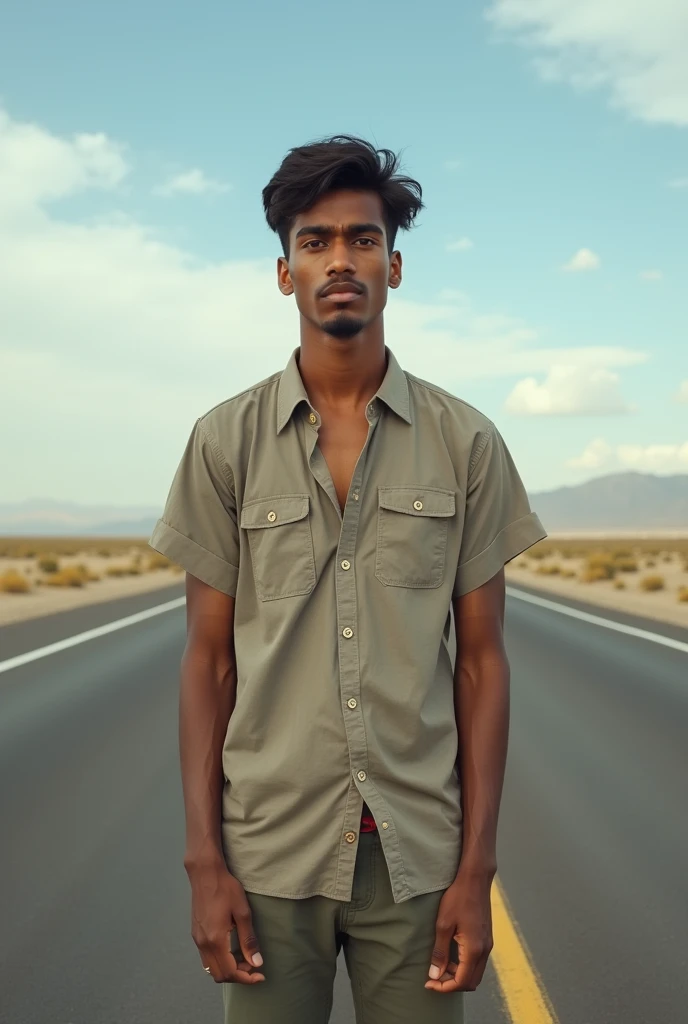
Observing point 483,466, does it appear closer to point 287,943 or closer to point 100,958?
point 287,943

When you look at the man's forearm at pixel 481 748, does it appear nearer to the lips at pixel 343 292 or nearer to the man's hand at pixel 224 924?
the man's hand at pixel 224 924

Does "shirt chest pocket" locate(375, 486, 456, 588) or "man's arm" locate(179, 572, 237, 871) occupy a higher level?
"shirt chest pocket" locate(375, 486, 456, 588)

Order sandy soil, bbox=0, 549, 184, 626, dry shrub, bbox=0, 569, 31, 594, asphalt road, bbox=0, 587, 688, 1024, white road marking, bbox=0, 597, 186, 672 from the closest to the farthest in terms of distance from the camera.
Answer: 1. asphalt road, bbox=0, 587, 688, 1024
2. white road marking, bbox=0, 597, 186, 672
3. sandy soil, bbox=0, 549, 184, 626
4. dry shrub, bbox=0, 569, 31, 594

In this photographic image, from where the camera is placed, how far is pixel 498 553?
2.78 m

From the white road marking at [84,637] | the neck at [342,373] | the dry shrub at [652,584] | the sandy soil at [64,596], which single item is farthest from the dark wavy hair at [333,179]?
the dry shrub at [652,584]

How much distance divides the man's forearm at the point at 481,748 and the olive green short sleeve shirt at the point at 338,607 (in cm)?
4

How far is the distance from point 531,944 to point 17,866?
2.61 meters

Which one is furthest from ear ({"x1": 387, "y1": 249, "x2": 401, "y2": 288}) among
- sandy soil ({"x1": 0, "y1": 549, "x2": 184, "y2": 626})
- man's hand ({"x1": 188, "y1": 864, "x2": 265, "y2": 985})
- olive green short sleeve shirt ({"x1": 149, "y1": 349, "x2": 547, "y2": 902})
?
sandy soil ({"x1": 0, "y1": 549, "x2": 184, "y2": 626})

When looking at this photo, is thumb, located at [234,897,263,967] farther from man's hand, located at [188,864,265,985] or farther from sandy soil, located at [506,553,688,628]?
sandy soil, located at [506,553,688,628]

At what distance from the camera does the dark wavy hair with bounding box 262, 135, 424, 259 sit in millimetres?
2777

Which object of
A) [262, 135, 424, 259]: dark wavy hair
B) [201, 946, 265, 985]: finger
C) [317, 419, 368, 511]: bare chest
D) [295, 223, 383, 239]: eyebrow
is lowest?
[201, 946, 265, 985]: finger

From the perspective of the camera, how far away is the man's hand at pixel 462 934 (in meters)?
2.58

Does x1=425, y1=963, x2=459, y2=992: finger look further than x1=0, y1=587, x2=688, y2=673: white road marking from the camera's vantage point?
No

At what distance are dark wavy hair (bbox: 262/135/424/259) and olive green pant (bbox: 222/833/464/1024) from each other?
1458mm
